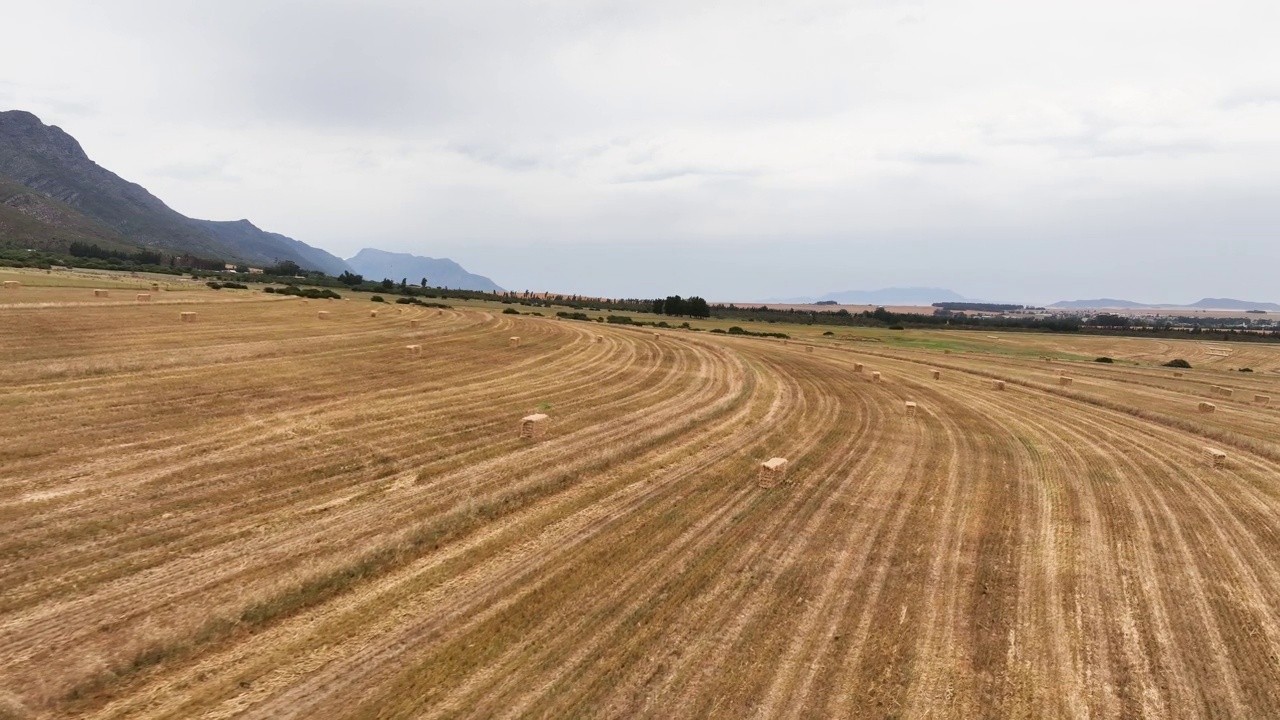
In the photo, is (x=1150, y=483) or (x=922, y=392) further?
(x=922, y=392)

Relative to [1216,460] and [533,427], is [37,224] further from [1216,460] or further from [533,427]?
[1216,460]

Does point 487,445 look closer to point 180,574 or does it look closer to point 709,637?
point 180,574

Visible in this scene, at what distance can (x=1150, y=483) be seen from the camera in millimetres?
14320

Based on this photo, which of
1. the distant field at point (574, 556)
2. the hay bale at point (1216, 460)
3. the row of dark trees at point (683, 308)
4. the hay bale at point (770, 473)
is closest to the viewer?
the distant field at point (574, 556)

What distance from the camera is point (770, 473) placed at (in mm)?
12922

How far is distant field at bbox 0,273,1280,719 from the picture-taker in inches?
247

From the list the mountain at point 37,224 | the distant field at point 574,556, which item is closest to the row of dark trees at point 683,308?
the distant field at point 574,556

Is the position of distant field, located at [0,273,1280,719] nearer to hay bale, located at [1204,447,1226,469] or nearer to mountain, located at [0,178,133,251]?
hay bale, located at [1204,447,1226,469]

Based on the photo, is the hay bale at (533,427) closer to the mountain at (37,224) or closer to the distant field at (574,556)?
the distant field at (574,556)

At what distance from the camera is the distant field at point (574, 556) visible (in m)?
6.29

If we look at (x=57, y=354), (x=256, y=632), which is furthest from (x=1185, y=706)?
(x=57, y=354)

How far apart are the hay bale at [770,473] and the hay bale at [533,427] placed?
5.76 m

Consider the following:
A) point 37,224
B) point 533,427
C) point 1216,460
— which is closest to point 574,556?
point 533,427

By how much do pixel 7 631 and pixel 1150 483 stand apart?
72.8 feet
